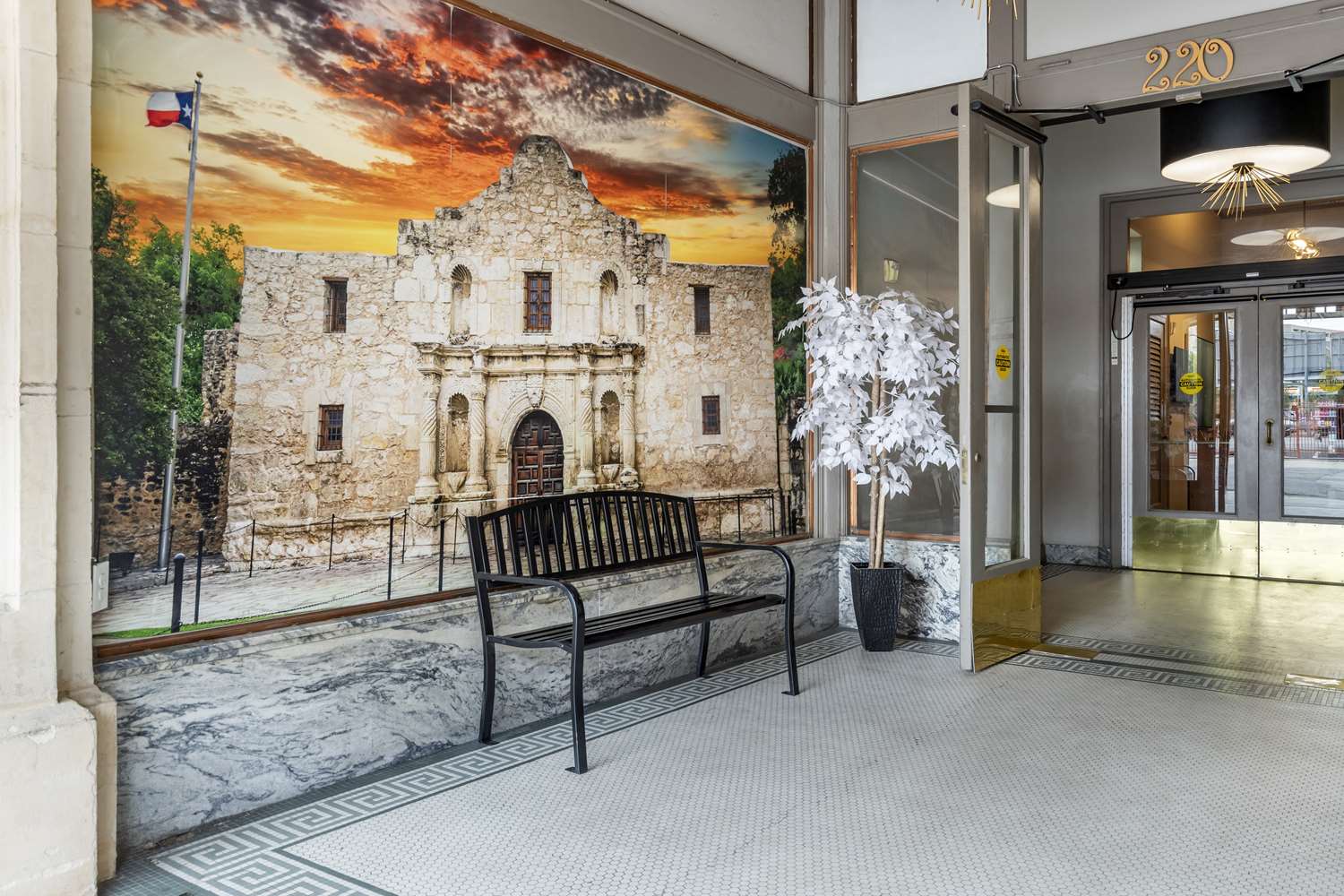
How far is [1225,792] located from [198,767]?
11.0 feet

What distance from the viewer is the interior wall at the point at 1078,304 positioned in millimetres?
8766

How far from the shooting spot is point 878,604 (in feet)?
18.1

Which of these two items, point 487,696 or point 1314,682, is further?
point 1314,682

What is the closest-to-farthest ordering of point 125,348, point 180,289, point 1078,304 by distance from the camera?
point 125,348
point 180,289
point 1078,304

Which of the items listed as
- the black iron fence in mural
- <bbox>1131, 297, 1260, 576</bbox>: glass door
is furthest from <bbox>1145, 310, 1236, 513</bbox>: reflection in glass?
the black iron fence in mural

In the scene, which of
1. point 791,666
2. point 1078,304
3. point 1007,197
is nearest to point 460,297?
point 791,666

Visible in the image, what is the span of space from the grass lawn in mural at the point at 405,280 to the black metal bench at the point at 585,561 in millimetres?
188

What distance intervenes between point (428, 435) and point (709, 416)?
1740mm

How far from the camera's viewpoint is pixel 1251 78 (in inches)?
195

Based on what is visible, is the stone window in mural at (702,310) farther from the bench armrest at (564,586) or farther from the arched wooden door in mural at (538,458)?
the bench armrest at (564,586)

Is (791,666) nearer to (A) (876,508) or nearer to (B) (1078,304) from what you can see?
(A) (876,508)

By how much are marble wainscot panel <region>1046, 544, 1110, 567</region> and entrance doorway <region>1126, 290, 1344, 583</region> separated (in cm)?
28

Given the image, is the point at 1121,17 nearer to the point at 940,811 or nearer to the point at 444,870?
the point at 940,811

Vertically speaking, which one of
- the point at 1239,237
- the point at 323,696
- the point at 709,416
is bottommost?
the point at 323,696
